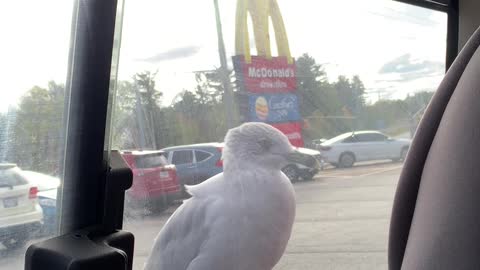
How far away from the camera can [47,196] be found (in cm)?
153

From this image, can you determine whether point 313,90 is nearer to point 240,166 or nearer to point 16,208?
point 240,166

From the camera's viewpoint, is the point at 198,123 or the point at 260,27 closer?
the point at 198,123

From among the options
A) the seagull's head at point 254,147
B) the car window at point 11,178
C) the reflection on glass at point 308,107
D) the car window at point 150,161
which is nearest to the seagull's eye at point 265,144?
the seagull's head at point 254,147

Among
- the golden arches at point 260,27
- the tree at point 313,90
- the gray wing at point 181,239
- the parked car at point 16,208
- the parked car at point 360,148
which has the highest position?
the golden arches at point 260,27

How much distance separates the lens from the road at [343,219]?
213 cm

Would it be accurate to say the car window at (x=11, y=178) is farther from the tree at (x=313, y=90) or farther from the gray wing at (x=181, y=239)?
the tree at (x=313, y=90)

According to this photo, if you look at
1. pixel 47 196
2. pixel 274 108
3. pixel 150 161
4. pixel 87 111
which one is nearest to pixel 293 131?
pixel 274 108

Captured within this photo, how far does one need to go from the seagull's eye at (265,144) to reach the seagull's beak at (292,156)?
0.08 meters

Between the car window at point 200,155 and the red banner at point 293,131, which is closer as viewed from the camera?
the car window at point 200,155

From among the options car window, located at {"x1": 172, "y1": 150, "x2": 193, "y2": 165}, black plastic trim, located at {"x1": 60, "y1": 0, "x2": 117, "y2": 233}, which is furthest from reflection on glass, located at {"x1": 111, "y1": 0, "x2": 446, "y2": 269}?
black plastic trim, located at {"x1": 60, "y1": 0, "x2": 117, "y2": 233}

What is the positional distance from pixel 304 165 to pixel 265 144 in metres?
0.26

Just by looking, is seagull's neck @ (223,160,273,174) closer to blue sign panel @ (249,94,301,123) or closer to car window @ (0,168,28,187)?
blue sign panel @ (249,94,301,123)

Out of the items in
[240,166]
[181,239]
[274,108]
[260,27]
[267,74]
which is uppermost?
[260,27]

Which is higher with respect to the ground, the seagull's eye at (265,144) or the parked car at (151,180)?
the seagull's eye at (265,144)
